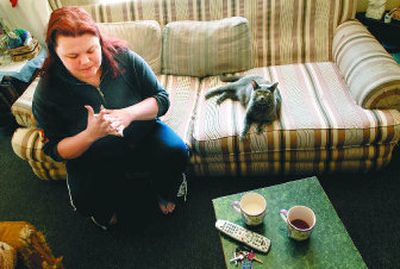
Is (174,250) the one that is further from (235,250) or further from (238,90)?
(238,90)

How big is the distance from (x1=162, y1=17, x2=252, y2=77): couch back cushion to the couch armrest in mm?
556

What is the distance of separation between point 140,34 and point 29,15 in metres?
0.82

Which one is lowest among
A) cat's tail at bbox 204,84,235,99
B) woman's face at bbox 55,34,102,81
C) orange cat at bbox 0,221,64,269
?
orange cat at bbox 0,221,64,269

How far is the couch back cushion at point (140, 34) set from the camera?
2.06 meters

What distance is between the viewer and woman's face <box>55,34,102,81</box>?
1217mm

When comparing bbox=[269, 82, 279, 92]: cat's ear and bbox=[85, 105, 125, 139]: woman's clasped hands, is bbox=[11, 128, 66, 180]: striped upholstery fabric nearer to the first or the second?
bbox=[85, 105, 125, 139]: woman's clasped hands

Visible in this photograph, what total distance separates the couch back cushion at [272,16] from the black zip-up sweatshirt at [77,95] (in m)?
0.81

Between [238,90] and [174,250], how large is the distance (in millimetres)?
936

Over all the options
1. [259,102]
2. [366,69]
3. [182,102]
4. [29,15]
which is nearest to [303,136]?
[259,102]

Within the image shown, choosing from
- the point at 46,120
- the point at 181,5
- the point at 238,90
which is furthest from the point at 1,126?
the point at 238,90

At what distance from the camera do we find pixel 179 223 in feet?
5.77

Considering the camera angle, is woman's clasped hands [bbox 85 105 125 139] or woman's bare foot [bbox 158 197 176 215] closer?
woman's clasped hands [bbox 85 105 125 139]

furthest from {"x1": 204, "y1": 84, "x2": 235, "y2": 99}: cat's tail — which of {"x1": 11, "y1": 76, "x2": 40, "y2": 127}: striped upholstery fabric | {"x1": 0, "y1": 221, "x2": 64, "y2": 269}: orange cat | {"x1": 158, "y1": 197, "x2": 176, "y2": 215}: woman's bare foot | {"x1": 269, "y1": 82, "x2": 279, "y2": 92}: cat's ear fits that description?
{"x1": 0, "y1": 221, "x2": 64, "y2": 269}: orange cat

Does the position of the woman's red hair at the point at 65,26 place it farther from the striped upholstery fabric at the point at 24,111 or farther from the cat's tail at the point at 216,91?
the cat's tail at the point at 216,91
